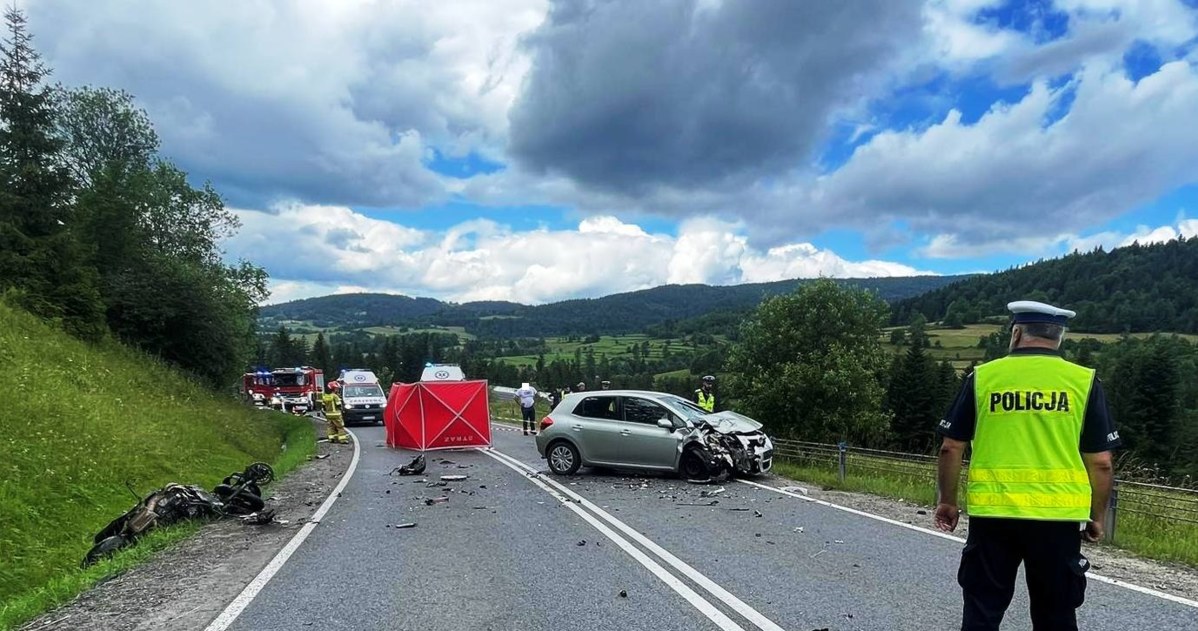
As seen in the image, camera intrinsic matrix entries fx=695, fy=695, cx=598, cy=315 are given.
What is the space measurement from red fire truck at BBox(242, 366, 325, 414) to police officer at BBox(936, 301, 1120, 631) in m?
46.2

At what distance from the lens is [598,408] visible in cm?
1301

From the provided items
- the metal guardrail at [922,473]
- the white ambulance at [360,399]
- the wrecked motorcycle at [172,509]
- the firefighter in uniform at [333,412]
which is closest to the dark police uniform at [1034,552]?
the metal guardrail at [922,473]

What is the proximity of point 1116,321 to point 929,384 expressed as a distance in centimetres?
5412

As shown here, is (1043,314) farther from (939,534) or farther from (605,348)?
(605,348)

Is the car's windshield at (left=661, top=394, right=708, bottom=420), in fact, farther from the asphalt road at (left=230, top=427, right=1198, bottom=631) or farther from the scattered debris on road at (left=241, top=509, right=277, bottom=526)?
the scattered debris on road at (left=241, top=509, right=277, bottom=526)

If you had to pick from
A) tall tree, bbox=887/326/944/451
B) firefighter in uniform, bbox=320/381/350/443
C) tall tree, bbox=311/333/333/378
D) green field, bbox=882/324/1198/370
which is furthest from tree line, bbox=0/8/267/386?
tall tree, bbox=311/333/333/378

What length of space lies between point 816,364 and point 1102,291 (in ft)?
331

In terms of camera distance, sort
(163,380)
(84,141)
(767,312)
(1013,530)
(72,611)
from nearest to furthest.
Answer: (1013,530) → (72,611) → (163,380) → (767,312) → (84,141)

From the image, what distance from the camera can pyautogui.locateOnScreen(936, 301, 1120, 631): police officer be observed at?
3076 millimetres

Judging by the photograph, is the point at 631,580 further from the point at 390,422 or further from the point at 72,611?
the point at 390,422

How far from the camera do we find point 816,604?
5125 mm

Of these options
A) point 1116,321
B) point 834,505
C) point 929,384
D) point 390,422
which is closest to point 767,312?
point 390,422

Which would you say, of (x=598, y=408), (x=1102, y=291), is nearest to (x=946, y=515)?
(x=598, y=408)

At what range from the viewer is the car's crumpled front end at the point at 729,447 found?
38.4 feet
